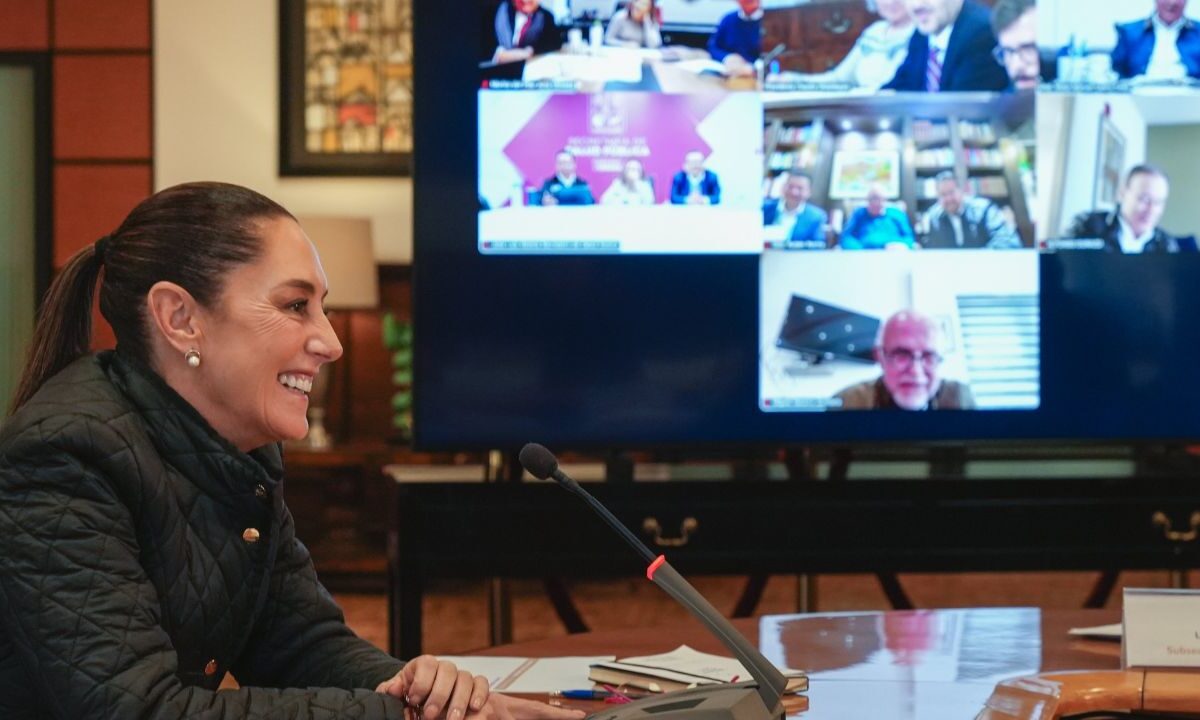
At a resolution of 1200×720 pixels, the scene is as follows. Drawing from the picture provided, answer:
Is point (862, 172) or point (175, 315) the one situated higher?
point (862, 172)

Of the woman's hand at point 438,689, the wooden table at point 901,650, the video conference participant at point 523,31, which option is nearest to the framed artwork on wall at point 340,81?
the video conference participant at point 523,31

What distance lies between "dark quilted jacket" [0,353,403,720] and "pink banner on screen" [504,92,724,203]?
1.98 m

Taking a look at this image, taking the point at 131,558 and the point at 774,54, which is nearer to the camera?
the point at 131,558

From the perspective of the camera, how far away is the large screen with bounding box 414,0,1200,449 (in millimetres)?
3475

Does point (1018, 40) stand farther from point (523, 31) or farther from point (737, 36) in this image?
point (523, 31)

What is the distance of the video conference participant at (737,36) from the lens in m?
3.51

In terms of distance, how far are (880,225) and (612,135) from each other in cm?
68

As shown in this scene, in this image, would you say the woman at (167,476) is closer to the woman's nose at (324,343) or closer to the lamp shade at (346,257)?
the woman's nose at (324,343)

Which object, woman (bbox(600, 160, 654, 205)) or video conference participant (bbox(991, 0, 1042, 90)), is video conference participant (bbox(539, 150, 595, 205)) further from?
video conference participant (bbox(991, 0, 1042, 90))

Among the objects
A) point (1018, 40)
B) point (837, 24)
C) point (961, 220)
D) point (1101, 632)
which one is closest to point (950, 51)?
point (1018, 40)

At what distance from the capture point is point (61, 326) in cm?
150

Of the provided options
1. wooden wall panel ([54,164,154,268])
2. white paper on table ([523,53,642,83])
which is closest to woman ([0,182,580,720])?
white paper on table ([523,53,642,83])

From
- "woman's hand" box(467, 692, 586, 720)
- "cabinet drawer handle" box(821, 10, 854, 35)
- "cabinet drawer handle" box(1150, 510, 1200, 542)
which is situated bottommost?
"cabinet drawer handle" box(1150, 510, 1200, 542)

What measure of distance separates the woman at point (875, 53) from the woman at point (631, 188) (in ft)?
1.38
